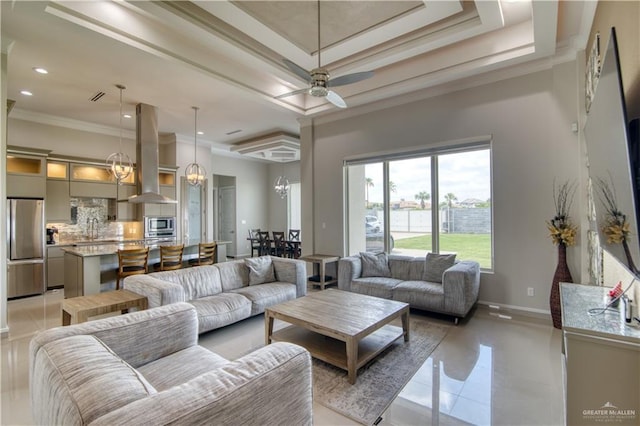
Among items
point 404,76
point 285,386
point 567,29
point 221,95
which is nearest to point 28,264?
point 221,95

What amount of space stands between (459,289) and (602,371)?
209 cm

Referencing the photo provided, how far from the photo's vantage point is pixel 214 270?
398cm

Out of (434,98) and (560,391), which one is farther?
(434,98)

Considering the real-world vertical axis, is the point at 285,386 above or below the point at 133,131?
below

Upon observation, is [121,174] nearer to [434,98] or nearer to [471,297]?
[434,98]

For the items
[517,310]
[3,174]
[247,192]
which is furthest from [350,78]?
[247,192]

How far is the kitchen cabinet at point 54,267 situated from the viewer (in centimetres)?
552

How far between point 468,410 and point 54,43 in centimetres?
555

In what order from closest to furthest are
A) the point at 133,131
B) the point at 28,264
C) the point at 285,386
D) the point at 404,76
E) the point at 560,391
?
the point at 285,386 < the point at 560,391 < the point at 404,76 < the point at 28,264 < the point at 133,131

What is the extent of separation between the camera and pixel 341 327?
8.56 feet

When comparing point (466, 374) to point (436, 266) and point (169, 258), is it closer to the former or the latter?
point (436, 266)

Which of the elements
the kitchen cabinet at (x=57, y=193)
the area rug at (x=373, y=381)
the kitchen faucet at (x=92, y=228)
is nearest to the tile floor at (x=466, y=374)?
the area rug at (x=373, y=381)

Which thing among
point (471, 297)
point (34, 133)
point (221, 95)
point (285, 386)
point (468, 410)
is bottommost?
point (468, 410)

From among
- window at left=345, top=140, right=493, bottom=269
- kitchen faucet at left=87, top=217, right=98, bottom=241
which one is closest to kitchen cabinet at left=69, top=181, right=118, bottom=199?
kitchen faucet at left=87, top=217, right=98, bottom=241
